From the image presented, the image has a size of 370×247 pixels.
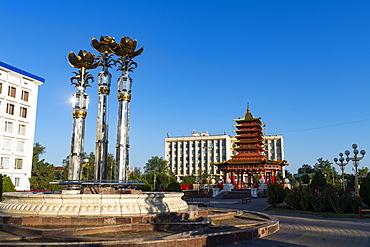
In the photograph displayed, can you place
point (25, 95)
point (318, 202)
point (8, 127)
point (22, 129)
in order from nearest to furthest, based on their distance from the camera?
point (318, 202)
point (8, 127)
point (22, 129)
point (25, 95)

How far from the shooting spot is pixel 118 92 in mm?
14242

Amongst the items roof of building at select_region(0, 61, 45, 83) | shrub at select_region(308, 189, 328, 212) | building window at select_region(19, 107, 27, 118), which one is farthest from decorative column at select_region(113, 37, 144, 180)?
building window at select_region(19, 107, 27, 118)

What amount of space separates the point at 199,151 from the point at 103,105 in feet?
317

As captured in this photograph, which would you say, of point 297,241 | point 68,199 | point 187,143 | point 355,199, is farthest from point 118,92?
point 187,143

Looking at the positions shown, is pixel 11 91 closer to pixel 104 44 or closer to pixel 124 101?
pixel 104 44

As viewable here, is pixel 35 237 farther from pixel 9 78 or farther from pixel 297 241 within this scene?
pixel 9 78

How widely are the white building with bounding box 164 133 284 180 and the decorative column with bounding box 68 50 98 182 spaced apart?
3640 inches

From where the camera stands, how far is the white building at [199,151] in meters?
108

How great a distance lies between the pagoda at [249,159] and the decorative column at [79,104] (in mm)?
33837

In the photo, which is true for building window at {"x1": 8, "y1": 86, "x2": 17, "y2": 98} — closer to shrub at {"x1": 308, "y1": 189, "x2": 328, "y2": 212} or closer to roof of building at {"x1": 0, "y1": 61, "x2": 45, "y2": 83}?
roof of building at {"x1": 0, "y1": 61, "x2": 45, "y2": 83}

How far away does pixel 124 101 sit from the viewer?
46.2 feet

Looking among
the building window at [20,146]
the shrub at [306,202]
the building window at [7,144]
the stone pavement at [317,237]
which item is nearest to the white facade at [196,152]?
the building window at [20,146]

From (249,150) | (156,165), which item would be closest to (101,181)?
(249,150)

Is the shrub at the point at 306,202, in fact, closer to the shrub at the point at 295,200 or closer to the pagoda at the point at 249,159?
the shrub at the point at 295,200
